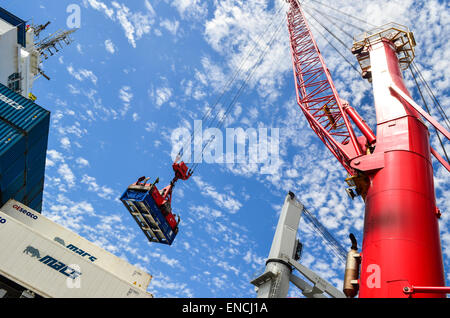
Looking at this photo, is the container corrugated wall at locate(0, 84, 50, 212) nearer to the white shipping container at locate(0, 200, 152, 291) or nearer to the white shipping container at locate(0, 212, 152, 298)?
the white shipping container at locate(0, 200, 152, 291)

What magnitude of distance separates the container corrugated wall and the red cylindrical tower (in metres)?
24.2

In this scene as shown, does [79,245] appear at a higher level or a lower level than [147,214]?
lower

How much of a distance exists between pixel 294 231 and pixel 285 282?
440 centimetres

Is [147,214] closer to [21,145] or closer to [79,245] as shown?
[79,245]

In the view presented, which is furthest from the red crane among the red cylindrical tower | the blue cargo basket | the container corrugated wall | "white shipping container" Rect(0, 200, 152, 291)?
the container corrugated wall

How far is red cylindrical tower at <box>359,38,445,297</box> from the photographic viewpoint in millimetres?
10273

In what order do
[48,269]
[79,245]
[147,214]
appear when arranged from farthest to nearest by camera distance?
1. [79,245]
2. [147,214]
3. [48,269]

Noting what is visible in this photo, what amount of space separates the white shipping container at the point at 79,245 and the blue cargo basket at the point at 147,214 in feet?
13.3

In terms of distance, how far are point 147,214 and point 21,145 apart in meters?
11.6

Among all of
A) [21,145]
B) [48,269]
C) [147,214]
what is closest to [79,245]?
[48,269]

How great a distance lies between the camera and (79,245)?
25.6 meters

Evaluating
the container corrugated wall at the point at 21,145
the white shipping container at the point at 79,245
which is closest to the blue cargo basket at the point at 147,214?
the white shipping container at the point at 79,245
